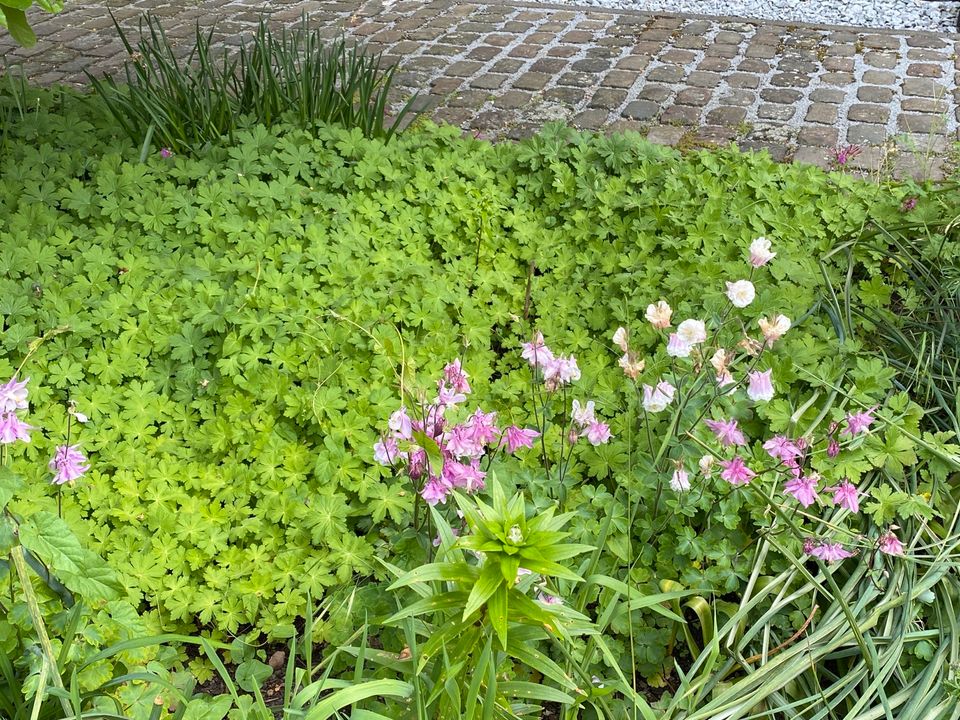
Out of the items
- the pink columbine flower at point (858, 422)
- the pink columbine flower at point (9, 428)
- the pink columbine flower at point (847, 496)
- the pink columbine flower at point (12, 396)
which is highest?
the pink columbine flower at point (12, 396)

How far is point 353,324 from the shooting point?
2.59m

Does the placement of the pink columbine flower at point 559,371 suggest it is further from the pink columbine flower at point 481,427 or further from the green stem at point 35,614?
the green stem at point 35,614

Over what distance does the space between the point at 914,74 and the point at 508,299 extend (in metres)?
3.98

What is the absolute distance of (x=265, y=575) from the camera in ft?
7.05

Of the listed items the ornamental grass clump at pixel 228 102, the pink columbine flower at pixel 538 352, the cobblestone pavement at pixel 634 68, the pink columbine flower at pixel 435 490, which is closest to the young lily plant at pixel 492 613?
the pink columbine flower at pixel 435 490

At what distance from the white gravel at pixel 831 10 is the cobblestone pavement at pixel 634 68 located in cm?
29

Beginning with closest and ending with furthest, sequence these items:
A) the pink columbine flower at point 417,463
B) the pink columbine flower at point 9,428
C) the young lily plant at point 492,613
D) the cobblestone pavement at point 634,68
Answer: the young lily plant at point 492,613
the pink columbine flower at point 9,428
the pink columbine flower at point 417,463
the cobblestone pavement at point 634,68

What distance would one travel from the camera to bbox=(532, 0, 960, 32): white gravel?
634 cm

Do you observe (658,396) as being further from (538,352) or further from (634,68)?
(634,68)

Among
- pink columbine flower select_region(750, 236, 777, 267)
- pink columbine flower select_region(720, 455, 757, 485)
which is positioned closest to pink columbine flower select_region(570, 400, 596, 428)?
pink columbine flower select_region(720, 455, 757, 485)

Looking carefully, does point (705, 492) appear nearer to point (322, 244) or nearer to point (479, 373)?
point (479, 373)

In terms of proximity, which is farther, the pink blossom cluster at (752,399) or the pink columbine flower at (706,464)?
the pink columbine flower at (706,464)

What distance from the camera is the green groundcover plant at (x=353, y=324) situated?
2.16 metres

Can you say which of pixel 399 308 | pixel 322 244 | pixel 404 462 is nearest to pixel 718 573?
pixel 404 462
